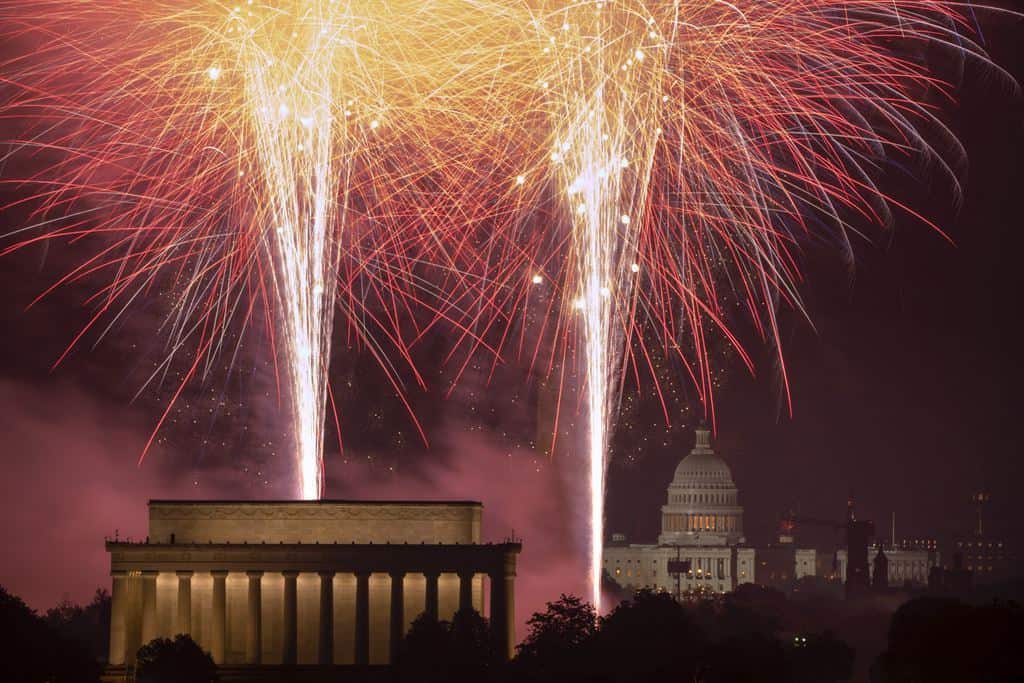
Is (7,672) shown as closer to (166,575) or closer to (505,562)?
(166,575)

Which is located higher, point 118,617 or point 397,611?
point 397,611

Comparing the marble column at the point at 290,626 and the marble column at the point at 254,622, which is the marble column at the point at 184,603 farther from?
the marble column at the point at 290,626

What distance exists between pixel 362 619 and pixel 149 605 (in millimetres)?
14274

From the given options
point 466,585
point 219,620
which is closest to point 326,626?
point 219,620

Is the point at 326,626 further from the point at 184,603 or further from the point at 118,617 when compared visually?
the point at 118,617

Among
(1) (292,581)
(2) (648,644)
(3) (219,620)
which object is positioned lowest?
(2) (648,644)

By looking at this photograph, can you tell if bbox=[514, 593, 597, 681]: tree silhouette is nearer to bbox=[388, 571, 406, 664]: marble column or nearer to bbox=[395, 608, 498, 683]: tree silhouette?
bbox=[395, 608, 498, 683]: tree silhouette

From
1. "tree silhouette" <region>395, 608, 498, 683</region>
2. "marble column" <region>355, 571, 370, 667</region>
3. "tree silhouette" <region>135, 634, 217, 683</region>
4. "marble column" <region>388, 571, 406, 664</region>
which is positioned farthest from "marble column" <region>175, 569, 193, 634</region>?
"tree silhouette" <region>395, 608, 498, 683</region>

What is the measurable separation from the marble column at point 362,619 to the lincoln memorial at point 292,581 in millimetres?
68

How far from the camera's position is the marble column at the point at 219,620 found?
568ft

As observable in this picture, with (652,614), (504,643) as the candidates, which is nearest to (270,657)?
(504,643)

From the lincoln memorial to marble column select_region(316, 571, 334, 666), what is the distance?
7 centimetres

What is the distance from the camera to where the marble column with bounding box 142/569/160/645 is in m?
173

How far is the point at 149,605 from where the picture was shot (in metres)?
174
